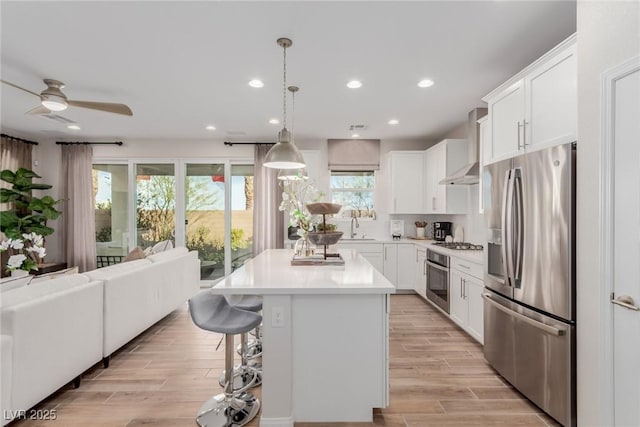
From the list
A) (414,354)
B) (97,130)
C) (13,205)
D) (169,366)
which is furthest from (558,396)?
(13,205)

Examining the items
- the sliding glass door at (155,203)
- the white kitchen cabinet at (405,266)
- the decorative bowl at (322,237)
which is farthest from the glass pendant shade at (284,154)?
the sliding glass door at (155,203)

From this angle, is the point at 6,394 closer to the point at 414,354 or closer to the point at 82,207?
the point at 414,354

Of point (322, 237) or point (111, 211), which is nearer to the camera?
point (322, 237)

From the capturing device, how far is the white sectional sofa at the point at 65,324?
1831mm

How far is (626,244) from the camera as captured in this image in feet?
4.80

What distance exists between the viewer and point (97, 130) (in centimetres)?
496

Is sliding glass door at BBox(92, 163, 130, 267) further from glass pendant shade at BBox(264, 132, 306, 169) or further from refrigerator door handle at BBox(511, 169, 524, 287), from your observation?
refrigerator door handle at BBox(511, 169, 524, 287)

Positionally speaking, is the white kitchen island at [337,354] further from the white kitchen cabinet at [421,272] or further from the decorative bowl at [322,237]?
the white kitchen cabinet at [421,272]

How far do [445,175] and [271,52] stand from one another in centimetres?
306

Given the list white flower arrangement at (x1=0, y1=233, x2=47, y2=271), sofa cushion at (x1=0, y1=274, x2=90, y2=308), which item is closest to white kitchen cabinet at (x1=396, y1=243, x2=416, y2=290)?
sofa cushion at (x1=0, y1=274, x2=90, y2=308)

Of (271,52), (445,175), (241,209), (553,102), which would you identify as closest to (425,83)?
(553,102)

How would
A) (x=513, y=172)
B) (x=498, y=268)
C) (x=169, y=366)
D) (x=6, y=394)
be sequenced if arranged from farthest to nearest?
(x=169, y=366)
(x=498, y=268)
(x=513, y=172)
(x=6, y=394)

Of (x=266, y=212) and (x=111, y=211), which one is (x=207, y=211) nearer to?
(x=266, y=212)

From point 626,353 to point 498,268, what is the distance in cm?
104
